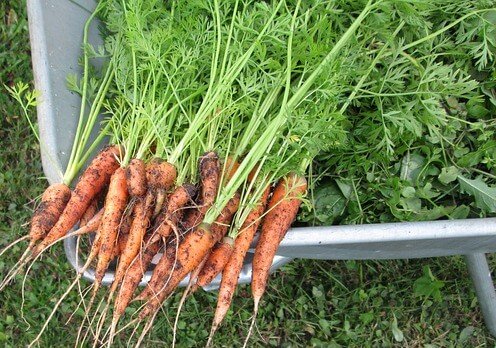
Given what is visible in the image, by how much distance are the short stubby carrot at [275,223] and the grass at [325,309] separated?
76cm

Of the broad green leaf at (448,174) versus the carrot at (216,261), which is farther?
the broad green leaf at (448,174)

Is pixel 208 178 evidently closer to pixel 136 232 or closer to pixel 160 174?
pixel 160 174

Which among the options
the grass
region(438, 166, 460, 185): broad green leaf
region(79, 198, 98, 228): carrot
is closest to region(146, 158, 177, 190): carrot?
region(79, 198, 98, 228): carrot

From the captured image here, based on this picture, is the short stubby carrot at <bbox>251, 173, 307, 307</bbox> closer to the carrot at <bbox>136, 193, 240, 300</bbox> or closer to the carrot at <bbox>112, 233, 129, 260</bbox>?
the carrot at <bbox>136, 193, 240, 300</bbox>

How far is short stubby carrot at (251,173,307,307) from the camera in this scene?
1.46 meters

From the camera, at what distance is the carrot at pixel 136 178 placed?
1.42m

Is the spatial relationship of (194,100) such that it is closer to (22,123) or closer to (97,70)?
(97,70)

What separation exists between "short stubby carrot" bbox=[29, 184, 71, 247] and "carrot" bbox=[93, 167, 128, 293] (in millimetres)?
129

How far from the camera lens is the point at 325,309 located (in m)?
2.25

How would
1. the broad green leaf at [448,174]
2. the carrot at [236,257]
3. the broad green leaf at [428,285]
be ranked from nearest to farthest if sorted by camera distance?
the carrot at [236,257], the broad green leaf at [448,174], the broad green leaf at [428,285]

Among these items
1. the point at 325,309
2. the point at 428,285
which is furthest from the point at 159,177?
the point at 428,285

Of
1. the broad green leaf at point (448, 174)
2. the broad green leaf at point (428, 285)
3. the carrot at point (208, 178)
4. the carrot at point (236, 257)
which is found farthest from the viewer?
the broad green leaf at point (428, 285)

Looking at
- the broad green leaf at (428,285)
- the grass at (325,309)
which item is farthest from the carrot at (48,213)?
the broad green leaf at (428,285)

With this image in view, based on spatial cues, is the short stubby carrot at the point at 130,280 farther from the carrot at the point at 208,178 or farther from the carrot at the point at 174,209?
the carrot at the point at 208,178
